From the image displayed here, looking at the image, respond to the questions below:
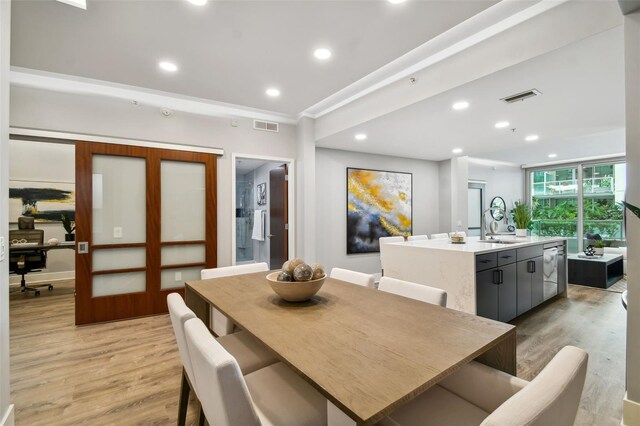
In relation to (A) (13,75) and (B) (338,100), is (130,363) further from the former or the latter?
(B) (338,100)

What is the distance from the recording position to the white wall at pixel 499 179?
7.34 metres

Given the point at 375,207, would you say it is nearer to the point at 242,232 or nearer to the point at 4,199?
the point at 242,232

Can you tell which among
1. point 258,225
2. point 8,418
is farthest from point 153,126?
point 258,225

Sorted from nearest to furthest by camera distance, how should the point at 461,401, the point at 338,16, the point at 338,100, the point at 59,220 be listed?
1. the point at 461,401
2. the point at 338,16
3. the point at 338,100
4. the point at 59,220

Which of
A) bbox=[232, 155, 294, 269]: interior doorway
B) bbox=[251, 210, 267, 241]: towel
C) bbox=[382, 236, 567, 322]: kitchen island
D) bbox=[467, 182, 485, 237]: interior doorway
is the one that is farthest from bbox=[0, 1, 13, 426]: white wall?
bbox=[467, 182, 485, 237]: interior doorway

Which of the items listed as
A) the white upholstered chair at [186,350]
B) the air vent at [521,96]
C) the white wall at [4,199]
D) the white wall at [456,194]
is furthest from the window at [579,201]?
the white wall at [4,199]

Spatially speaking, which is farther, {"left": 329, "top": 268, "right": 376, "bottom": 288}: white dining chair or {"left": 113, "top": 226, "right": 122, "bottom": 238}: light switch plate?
{"left": 113, "top": 226, "right": 122, "bottom": 238}: light switch plate

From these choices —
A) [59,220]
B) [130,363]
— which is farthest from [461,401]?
[59,220]

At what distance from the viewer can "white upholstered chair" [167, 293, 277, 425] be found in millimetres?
1366

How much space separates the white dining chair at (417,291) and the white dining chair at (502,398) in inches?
17.3

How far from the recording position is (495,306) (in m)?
3.07

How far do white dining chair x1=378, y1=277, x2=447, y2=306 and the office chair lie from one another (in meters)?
5.78

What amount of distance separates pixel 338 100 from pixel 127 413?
12.3 feet

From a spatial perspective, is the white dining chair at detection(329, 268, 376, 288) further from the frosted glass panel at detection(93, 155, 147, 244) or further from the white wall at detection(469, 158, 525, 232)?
the white wall at detection(469, 158, 525, 232)
